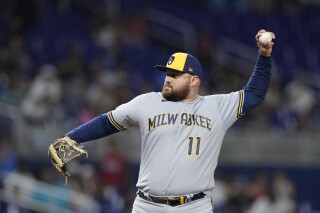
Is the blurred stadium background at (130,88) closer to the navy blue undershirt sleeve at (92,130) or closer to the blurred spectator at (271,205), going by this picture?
the blurred spectator at (271,205)

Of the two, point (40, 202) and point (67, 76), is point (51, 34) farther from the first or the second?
point (40, 202)

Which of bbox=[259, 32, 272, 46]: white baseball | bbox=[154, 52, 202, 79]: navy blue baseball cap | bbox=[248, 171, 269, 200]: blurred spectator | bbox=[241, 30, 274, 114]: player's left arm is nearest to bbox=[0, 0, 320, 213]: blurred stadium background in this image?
bbox=[248, 171, 269, 200]: blurred spectator

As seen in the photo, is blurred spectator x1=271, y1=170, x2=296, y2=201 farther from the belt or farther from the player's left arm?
the belt

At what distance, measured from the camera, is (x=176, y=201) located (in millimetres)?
6141

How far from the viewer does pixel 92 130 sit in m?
6.24

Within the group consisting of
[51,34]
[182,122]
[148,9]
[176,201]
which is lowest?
[176,201]

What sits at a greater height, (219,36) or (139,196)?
(219,36)

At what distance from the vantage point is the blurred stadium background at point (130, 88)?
1227 centimetres

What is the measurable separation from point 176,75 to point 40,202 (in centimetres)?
505

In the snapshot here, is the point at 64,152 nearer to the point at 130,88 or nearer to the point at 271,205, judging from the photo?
the point at 271,205

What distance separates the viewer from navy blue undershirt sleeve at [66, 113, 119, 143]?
20.4 ft

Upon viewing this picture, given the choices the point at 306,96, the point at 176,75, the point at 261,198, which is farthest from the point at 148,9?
the point at 176,75

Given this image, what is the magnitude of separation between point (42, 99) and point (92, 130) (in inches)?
290

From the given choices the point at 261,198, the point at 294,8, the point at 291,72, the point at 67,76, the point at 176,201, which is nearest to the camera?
the point at 176,201
